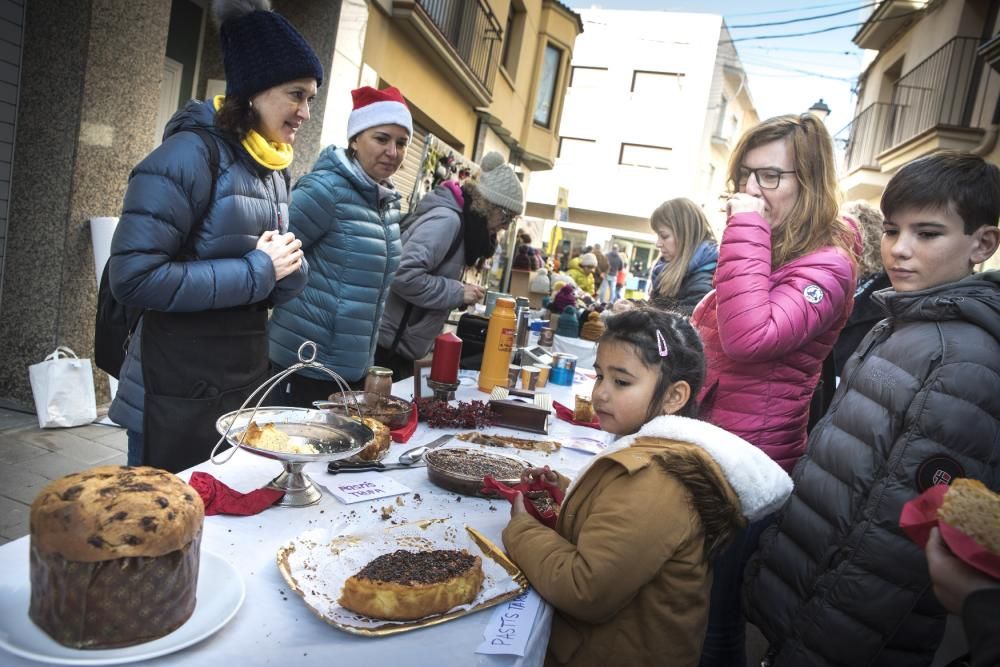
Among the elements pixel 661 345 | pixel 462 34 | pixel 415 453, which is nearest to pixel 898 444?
pixel 661 345

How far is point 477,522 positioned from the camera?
1.66m

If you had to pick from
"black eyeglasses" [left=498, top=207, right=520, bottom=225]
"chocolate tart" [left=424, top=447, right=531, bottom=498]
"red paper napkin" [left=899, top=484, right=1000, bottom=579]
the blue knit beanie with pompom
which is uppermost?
the blue knit beanie with pompom

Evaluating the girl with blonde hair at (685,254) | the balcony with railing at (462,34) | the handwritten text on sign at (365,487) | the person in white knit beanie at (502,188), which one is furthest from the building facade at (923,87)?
the handwritten text on sign at (365,487)

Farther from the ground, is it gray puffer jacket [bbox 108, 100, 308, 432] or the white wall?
the white wall

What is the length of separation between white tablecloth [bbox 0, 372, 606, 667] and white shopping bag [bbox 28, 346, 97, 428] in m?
3.17

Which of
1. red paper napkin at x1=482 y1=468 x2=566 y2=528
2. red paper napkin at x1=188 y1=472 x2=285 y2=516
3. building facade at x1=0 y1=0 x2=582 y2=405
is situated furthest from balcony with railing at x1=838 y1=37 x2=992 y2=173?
red paper napkin at x1=188 y1=472 x2=285 y2=516

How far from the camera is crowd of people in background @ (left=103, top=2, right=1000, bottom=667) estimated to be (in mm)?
1433

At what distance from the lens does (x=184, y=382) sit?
2014 millimetres

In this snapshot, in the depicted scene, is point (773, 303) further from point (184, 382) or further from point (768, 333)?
point (184, 382)

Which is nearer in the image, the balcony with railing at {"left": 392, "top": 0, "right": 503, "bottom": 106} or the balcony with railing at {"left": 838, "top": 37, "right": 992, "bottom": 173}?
the balcony with railing at {"left": 392, "top": 0, "right": 503, "bottom": 106}

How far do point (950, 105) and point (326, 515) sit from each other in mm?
13450

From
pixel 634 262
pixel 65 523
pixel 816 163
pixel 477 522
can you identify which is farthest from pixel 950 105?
pixel 634 262

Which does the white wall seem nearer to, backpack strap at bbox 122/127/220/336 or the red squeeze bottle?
the red squeeze bottle

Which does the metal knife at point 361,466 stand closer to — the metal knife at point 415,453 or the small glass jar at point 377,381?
the metal knife at point 415,453
